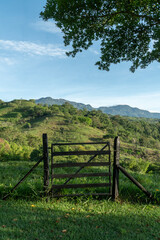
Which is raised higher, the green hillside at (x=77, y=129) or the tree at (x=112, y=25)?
the tree at (x=112, y=25)

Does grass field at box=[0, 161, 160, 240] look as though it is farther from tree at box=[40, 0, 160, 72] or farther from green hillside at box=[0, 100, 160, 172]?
green hillside at box=[0, 100, 160, 172]

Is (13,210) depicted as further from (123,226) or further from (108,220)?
(123,226)

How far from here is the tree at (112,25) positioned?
30.4 feet

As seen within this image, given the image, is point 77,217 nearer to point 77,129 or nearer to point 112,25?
point 112,25

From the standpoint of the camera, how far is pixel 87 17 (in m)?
9.75

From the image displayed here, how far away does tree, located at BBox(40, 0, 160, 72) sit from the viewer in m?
9.26

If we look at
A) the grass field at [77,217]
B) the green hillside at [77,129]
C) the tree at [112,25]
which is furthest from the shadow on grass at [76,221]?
the green hillside at [77,129]

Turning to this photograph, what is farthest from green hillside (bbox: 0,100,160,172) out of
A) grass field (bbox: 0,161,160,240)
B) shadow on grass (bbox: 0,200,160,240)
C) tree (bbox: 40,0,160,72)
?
shadow on grass (bbox: 0,200,160,240)

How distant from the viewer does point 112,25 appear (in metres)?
11.1

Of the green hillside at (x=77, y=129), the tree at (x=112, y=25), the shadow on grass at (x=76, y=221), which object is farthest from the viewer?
the green hillside at (x=77, y=129)

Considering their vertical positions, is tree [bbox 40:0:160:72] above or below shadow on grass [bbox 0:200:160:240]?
above

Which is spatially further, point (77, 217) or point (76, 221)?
point (77, 217)

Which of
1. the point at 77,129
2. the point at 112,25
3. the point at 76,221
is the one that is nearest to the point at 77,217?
the point at 76,221

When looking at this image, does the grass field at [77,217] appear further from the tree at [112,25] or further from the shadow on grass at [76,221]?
the tree at [112,25]
